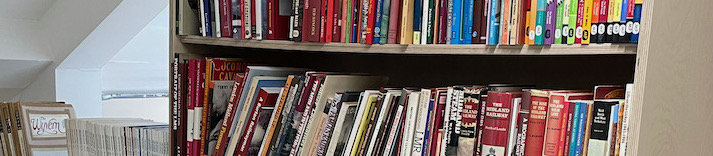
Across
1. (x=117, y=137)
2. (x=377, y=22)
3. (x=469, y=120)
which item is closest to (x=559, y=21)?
(x=469, y=120)

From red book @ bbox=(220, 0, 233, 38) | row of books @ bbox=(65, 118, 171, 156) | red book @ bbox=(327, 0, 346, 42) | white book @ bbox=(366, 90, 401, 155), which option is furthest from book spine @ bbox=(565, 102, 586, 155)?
row of books @ bbox=(65, 118, 171, 156)

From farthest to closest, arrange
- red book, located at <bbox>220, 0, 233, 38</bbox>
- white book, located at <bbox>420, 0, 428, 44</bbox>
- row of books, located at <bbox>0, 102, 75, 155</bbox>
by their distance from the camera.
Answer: row of books, located at <bbox>0, 102, 75, 155</bbox> → red book, located at <bbox>220, 0, 233, 38</bbox> → white book, located at <bbox>420, 0, 428, 44</bbox>

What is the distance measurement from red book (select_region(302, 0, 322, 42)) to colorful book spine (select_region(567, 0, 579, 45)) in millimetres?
448

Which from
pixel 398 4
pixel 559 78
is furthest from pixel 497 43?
pixel 559 78

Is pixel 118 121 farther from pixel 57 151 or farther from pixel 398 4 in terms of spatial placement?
pixel 398 4

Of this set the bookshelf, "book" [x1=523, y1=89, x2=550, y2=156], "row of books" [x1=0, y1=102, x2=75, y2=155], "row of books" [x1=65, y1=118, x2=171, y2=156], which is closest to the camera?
the bookshelf

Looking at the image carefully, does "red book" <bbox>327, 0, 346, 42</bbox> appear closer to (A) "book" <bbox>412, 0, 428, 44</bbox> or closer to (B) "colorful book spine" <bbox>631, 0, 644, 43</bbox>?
(A) "book" <bbox>412, 0, 428, 44</bbox>

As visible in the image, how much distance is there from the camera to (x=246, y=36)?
130 centimetres

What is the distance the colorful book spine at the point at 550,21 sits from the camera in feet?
3.08

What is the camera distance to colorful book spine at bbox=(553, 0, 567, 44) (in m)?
0.93

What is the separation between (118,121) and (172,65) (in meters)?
0.37

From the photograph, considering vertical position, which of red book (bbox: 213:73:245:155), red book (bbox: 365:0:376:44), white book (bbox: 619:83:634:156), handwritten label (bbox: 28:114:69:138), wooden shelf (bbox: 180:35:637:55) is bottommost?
handwritten label (bbox: 28:114:69:138)

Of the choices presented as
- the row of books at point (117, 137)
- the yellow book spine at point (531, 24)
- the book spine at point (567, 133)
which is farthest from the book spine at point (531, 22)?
the row of books at point (117, 137)

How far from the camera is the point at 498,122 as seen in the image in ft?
3.31
